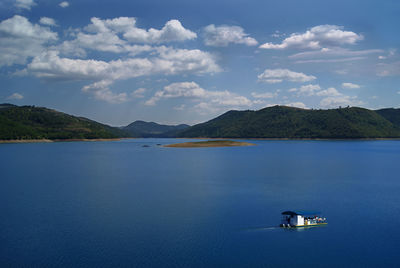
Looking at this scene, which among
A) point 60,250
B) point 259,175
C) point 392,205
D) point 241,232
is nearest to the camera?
point 60,250

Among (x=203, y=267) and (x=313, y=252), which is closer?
(x=203, y=267)

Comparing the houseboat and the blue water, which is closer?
the blue water

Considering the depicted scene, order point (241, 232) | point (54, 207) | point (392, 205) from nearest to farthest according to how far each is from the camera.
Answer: point (241, 232)
point (54, 207)
point (392, 205)

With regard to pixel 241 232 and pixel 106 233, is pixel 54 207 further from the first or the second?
pixel 241 232

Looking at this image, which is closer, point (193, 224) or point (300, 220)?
point (193, 224)

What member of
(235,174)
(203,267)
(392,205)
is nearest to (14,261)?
(203,267)

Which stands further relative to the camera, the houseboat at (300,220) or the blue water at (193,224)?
the houseboat at (300,220)

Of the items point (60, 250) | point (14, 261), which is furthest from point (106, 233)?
point (14, 261)
